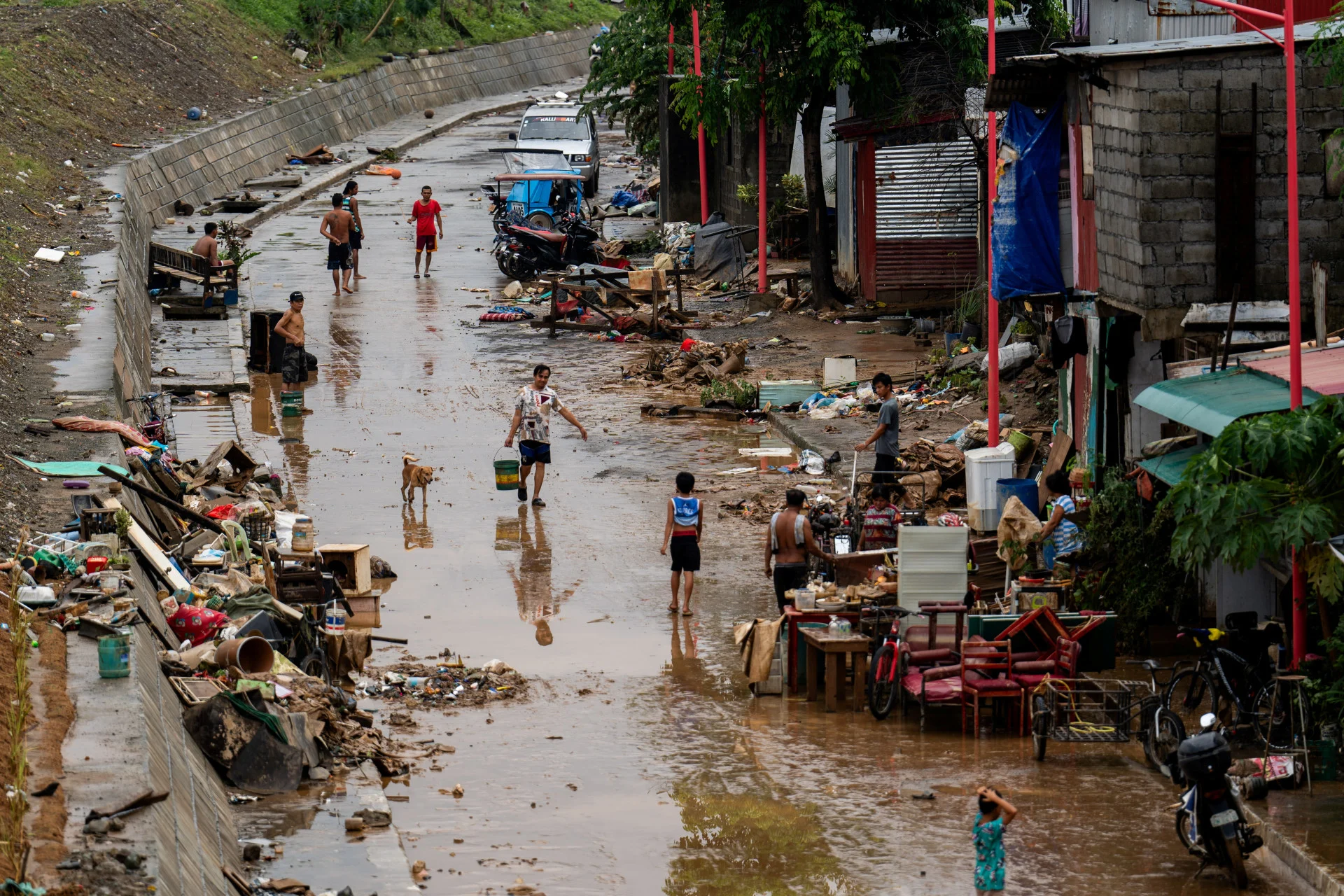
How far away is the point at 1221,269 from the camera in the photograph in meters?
14.7

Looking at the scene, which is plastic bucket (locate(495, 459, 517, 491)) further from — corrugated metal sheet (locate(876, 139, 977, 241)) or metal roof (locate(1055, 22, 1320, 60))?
corrugated metal sheet (locate(876, 139, 977, 241))

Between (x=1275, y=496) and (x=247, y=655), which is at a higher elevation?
(x=1275, y=496)

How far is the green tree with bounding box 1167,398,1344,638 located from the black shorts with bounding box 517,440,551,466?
852 cm

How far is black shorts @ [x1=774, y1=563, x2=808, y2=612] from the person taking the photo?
14.5 m

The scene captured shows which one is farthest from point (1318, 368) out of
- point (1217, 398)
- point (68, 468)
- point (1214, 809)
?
point (68, 468)

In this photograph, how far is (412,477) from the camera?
18359mm

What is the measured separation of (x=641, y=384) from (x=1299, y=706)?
14602 millimetres

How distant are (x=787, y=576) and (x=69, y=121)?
2577 centimetres

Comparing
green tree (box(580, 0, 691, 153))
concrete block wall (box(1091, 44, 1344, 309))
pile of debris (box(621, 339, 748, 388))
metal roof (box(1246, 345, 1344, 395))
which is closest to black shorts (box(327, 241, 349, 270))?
pile of debris (box(621, 339, 748, 388))

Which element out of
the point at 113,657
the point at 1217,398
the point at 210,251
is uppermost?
the point at 210,251

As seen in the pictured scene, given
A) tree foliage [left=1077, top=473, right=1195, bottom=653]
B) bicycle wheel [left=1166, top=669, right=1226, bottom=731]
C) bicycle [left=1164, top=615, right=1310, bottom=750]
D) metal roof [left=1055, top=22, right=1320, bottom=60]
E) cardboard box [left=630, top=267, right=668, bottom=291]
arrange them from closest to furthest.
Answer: bicycle [left=1164, top=615, right=1310, bottom=750]
bicycle wheel [left=1166, top=669, right=1226, bottom=731]
tree foliage [left=1077, top=473, right=1195, bottom=653]
metal roof [left=1055, top=22, right=1320, bottom=60]
cardboard box [left=630, top=267, right=668, bottom=291]

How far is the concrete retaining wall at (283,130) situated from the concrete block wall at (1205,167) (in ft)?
36.4

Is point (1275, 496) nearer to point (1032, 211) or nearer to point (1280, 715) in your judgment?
point (1280, 715)

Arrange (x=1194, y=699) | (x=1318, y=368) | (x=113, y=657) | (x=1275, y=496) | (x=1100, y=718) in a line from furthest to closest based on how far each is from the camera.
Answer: (x=1318, y=368) → (x=1194, y=699) → (x=1100, y=718) → (x=1275, y=496) → (x=113, y=657)
